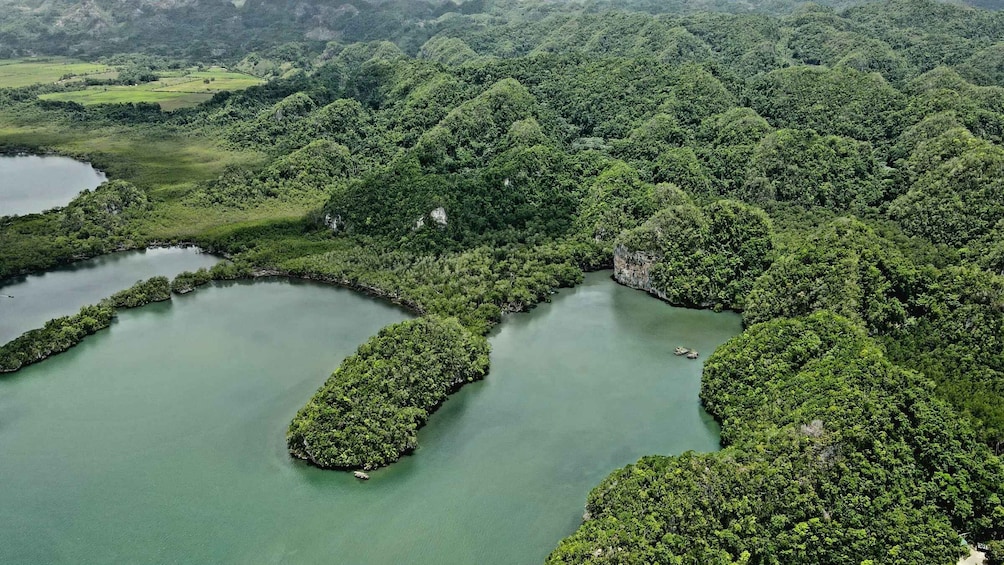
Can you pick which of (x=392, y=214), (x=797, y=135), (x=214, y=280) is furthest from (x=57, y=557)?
(x=797, y=135)

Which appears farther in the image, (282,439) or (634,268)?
(634,268)

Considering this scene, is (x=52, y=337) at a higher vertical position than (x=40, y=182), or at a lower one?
higher

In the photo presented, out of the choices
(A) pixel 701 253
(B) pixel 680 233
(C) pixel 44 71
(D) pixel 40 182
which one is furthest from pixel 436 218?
(C) pixel 44 71

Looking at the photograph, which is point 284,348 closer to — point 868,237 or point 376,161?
point 868,237

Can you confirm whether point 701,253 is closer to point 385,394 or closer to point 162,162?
point 385,394

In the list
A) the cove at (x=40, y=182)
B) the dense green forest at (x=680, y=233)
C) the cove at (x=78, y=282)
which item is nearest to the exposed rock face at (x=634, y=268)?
the dense green forest at (x=680, y=233)

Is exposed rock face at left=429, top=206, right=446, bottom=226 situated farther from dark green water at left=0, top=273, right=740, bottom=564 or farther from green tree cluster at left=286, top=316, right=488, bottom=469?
green tree cluster at left=286, top=316, right=488, bottom=469
